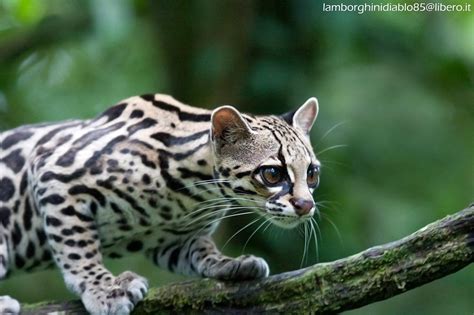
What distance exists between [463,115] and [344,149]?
1535 mm

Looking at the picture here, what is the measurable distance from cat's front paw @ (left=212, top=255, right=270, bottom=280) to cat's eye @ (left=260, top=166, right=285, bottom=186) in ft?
1.76

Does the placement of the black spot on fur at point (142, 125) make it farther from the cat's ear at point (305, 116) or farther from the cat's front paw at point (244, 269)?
the cat's front paw at point (244, 269)

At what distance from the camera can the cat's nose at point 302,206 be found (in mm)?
5738

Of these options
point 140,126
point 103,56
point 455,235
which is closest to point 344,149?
point 103,56

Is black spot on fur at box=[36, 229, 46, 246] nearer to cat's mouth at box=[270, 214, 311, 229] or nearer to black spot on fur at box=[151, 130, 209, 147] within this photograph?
black spot on fur at box=[151, 130, 209, 147]

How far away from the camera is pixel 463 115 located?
35.2 ft

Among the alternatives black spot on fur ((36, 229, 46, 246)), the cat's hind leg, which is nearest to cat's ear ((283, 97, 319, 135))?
black spot on fur ((36, 229, 46, 246))

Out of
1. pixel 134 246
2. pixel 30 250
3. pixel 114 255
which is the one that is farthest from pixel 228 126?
pixel 30 250

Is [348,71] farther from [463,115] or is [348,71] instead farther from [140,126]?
[140,126]

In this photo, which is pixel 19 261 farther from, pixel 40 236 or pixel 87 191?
pixel 87 191

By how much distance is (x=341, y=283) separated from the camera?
5641 mm

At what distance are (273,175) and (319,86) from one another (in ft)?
14.2

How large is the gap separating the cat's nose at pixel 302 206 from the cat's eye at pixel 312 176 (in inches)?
9.6

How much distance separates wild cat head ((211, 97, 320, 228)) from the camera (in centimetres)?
584
